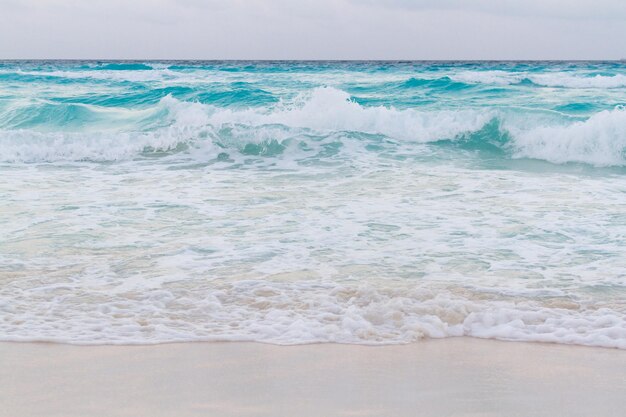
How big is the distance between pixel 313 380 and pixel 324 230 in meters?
3.03

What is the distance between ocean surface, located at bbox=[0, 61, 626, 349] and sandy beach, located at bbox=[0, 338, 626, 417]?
18cm

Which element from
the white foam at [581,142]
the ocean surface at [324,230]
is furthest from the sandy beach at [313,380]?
the white foam at [581,142]

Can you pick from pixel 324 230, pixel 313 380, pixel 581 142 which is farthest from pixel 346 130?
pixel 313 380

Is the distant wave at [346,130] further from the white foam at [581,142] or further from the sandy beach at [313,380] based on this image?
the sandy beach at [313,380]

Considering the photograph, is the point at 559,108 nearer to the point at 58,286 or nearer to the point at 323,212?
the point at 323,212

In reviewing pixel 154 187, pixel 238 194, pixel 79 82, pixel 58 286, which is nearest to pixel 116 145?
pixel 154 187

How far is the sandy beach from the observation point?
2.89 meters

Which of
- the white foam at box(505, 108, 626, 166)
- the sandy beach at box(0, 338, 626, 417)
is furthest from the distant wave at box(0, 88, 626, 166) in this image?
the sandy beach at box(0, 338, 626, 417)

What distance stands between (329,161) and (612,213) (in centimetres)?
455

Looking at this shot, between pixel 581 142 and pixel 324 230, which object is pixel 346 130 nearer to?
pixel 581 142

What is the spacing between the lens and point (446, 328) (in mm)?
3887

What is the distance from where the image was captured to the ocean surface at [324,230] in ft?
13.2

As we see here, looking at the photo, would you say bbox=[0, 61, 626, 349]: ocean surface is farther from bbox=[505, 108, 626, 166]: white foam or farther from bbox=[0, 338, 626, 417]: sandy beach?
bbox=[0, 338, 626, 417]: sandy beach

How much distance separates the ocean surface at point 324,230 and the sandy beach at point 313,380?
18 cm
